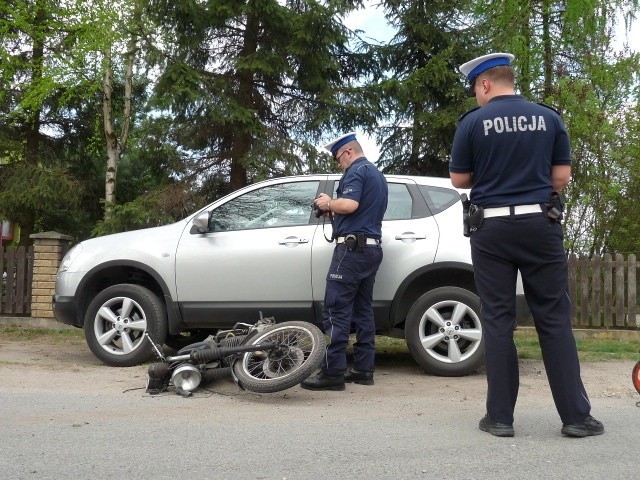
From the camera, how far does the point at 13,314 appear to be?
12.2 metres

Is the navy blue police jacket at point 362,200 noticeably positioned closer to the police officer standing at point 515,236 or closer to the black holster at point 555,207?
the police officer standing at point 515,236

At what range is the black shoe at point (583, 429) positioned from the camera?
414cm

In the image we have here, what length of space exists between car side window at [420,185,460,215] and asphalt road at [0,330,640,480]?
61.5 inches

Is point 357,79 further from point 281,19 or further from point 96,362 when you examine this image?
point 96,362

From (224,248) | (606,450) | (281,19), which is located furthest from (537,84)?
(606,450)

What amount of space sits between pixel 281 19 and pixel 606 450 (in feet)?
35.1

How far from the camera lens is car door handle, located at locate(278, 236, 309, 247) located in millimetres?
6840

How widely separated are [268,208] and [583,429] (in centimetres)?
383

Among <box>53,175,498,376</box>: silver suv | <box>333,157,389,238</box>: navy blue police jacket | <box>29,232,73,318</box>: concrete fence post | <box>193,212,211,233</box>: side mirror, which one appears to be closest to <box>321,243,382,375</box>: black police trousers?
<box>333,157,389,238</box>: navy blue police jacket

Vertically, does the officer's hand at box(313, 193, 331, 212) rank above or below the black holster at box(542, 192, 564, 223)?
above

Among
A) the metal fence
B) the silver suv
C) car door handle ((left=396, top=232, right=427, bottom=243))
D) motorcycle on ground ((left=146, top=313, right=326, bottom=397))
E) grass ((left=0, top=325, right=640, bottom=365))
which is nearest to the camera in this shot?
motorcycle on ground ((left=146, top=313, right=326, bottom=397))

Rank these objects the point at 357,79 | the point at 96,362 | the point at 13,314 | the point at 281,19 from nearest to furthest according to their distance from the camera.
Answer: the point at 96,362
the point at 13,314
the point at 281,19
the point at 357,79

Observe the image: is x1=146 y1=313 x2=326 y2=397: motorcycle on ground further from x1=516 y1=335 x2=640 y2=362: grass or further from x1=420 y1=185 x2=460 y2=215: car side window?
x1=516 y1=335 x2=640 y2=362: grass

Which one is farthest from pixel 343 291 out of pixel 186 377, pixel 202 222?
pixel 202 222
